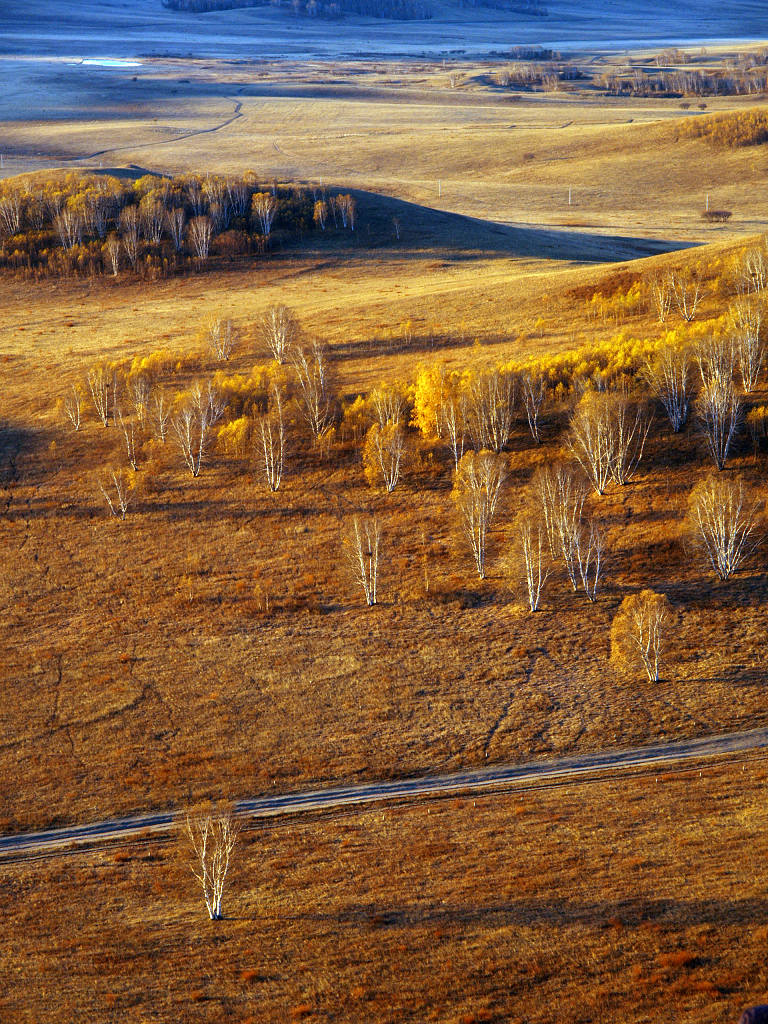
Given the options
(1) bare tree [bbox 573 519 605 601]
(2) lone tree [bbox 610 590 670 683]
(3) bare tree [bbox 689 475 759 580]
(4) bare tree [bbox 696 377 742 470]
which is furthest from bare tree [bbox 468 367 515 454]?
(2) lone tree [bbox 610 590 670 683]

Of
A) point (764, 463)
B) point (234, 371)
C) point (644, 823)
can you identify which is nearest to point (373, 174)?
point (234, 371)

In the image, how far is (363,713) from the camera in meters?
39.4

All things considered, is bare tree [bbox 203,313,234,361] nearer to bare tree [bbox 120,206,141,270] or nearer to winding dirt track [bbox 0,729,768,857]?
bare tree [bbox 120,206,141,270]

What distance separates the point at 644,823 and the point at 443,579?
18514mm

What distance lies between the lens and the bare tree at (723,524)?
45.9 metres

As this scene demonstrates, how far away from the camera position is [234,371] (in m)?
71.4

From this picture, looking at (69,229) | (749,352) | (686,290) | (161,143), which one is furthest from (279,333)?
(161,143)

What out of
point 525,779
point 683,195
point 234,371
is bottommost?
point 525,779

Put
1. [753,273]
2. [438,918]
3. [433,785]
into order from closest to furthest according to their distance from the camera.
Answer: [438,918] < [433,785] < [753,273]

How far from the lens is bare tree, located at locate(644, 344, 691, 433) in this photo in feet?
185

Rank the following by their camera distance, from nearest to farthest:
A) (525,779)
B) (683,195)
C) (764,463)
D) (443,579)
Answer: (525,779), (443,579), (764,463), (683,195)

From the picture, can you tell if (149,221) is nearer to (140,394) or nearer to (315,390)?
(140,394)

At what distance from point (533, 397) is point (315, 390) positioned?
45.7 ft

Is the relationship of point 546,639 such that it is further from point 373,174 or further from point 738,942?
point 373,174
